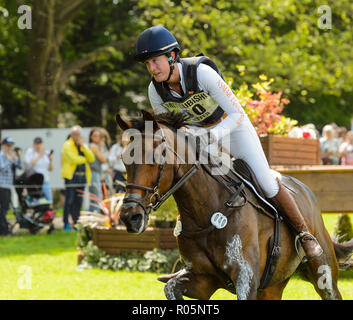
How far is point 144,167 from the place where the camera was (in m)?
4.10

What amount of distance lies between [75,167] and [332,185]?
7.40m

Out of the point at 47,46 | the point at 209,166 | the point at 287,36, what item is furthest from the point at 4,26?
the point at 209,166

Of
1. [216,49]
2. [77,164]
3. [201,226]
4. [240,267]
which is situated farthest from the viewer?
[216,49]

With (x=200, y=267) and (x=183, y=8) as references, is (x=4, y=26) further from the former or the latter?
(x=200, y=267)

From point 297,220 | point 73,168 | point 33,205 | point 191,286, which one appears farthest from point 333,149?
point 191,286

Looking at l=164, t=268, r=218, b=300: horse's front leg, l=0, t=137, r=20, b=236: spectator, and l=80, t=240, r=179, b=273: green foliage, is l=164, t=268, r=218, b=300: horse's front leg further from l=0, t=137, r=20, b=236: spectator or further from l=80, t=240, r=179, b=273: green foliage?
l=0, t=137, r=20, b=236: spectator

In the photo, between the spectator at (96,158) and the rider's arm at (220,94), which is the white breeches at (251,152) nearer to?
the rider's arm at (220,94)

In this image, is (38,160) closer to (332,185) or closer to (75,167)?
(75,167)

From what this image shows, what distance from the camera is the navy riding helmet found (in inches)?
181

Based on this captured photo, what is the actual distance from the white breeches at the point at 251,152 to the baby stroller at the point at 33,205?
376 inches

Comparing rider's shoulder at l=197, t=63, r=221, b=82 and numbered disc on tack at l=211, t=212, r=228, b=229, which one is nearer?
numbered disc on tack at l=211, t=212, r=228, b=229

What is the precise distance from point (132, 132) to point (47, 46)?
652 inches

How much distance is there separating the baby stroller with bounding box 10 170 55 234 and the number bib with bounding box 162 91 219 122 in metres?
9.51

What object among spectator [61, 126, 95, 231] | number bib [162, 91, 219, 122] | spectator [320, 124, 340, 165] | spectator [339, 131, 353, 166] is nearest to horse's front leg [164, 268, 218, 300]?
number bib [162, 91, 219, 122]
